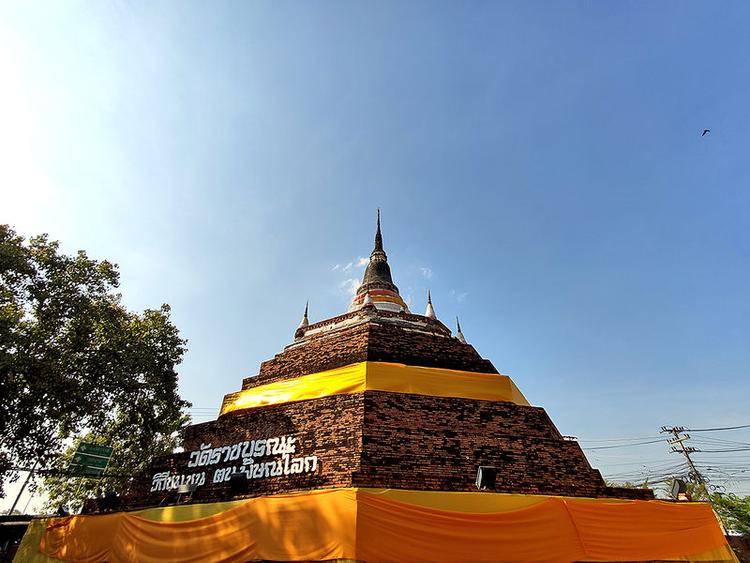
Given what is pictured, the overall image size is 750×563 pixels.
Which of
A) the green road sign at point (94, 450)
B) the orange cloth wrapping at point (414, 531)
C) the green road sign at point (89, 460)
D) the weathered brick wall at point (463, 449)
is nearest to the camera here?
the orange cloth wrapping at point (414, 531)

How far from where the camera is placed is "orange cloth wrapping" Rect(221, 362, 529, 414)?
12094mm

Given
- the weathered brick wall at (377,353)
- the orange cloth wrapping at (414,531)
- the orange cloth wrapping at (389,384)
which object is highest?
the weathered brick wall at (377,353)

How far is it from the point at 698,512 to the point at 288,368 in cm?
1265

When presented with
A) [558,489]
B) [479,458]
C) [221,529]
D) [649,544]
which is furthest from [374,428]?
[649,544]

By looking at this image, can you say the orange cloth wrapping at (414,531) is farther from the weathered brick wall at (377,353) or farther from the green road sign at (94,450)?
the weathered brick wall at (377,353)

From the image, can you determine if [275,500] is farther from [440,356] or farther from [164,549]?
[440,356]

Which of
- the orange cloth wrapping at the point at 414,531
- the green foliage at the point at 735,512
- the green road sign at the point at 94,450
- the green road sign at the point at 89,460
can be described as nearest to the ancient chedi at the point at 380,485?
the orange cloth wrapping at the point at 414,531

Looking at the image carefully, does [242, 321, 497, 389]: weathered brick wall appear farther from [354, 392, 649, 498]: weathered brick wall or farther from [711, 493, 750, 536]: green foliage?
[711, 493, 750, 536]: green foliage

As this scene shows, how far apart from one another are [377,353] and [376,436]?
352 cm

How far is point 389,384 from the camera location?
39.4 feet

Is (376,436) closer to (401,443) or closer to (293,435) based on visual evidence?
(401,443)

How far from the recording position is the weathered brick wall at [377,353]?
1383 cm

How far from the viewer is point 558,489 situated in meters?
10.9

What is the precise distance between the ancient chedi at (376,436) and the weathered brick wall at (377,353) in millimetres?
44
